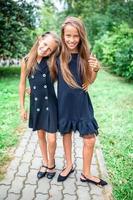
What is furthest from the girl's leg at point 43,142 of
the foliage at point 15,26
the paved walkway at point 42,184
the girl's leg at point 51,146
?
the foliage at point 15,26

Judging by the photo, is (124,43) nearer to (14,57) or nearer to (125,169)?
(14,57)

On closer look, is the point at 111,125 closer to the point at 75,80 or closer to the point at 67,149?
the point at 67,149

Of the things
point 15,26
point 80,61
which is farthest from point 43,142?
point 15,26

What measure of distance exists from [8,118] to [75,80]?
160 inches

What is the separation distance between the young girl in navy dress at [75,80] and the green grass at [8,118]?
1.21 meters

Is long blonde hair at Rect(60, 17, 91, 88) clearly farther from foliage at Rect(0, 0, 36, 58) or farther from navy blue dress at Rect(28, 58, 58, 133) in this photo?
foliage at Rect(0, 0, 36, 58)

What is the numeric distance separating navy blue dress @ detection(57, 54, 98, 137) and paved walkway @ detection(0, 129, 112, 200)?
67 centimetres

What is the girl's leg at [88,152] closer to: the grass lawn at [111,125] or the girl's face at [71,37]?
the grass lawn at [111,125]

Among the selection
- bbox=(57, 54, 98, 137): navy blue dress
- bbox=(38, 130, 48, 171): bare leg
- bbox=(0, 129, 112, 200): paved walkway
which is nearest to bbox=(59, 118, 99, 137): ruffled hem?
bbox=(57, 54, 98, 137): navy blue dress

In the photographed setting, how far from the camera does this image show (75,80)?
4543 mm

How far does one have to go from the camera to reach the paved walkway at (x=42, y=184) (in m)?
4.55

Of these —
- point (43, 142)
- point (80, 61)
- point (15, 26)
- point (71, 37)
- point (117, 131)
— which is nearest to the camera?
point (71, 37)

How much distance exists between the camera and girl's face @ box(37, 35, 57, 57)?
4594 mm

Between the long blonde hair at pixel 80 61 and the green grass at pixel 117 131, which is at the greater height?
the long blonde hair at pixel 80 61
